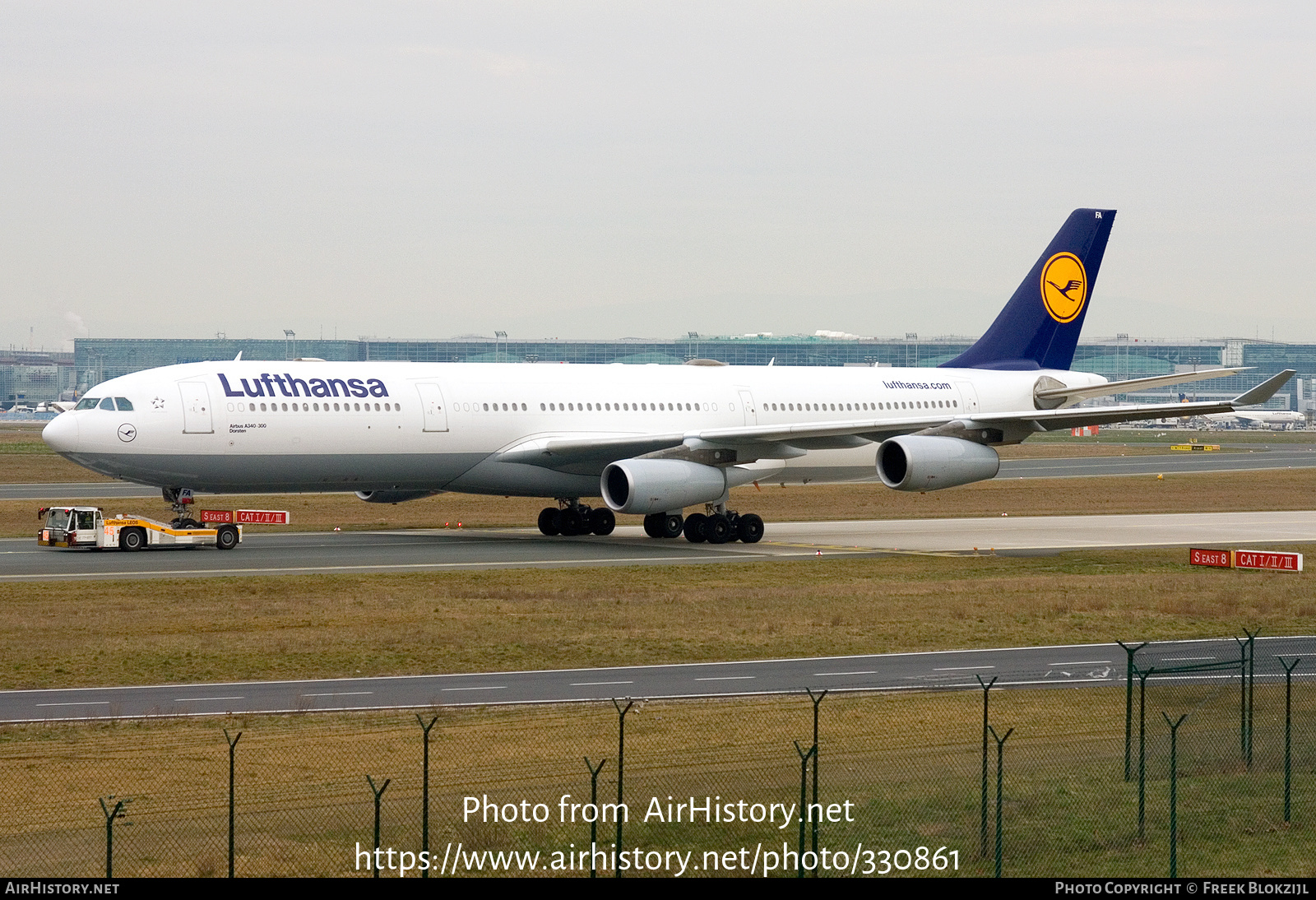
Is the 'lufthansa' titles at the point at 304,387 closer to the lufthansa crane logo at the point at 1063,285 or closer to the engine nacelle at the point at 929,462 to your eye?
the engine nacelle at the point at 929,462

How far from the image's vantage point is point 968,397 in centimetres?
6097

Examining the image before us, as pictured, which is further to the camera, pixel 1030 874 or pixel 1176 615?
pixel 1176 615

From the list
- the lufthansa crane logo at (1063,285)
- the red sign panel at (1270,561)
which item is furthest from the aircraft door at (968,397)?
the red sign panel at (1270,561)

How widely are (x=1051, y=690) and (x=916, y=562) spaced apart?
20.5 metres

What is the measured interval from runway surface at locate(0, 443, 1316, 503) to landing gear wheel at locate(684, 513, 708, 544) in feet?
115

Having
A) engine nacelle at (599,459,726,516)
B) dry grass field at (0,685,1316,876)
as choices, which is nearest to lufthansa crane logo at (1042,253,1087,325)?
engine nacelle at (599,459,726,516)

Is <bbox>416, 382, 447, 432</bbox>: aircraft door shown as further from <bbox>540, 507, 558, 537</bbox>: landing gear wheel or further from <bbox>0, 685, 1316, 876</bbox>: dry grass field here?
<bbox>0, 685, 1316, 876</bbox>: dry grass field

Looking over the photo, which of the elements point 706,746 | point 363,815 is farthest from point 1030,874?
point 363,815

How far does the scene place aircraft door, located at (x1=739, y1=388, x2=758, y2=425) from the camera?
2229 inches

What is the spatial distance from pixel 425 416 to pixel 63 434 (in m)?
10.8

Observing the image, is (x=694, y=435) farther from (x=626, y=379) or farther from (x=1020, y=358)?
(x=1020, y=358)

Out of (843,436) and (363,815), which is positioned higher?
(843,436)

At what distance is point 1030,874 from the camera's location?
16344 millimetres

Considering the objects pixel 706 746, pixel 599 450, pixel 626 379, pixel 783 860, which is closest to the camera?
pixel 783 860
